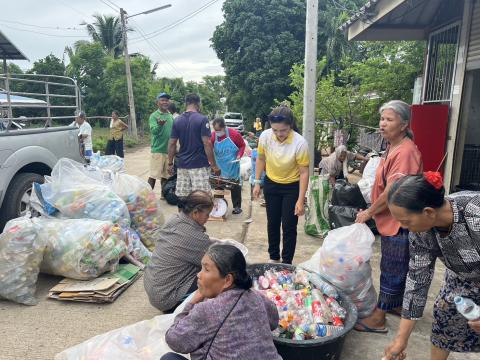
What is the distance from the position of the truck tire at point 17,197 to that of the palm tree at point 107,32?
23.0 m

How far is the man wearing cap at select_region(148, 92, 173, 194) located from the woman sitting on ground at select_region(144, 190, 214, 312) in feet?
12.4

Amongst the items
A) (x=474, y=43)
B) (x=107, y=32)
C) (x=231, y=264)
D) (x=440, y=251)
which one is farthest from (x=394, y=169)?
(x=107, y=32)

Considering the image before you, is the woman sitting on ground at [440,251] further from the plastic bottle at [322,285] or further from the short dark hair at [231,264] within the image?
the plastic bottle at [322,285]

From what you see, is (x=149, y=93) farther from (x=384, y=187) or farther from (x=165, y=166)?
(x=384, y=187)

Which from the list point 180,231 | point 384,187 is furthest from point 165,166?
point 384,187

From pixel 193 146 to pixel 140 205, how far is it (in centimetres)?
106

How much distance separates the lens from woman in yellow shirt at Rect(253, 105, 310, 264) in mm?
3455

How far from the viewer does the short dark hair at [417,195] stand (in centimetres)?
160

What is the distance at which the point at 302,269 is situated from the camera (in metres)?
3.05

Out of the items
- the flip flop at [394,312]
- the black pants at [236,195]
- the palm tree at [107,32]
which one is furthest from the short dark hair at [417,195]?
the palm tree at [107,32]

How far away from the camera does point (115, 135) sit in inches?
416

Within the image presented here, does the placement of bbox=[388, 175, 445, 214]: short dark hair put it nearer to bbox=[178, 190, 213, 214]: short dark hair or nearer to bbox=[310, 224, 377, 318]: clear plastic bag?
bbox=[310, 224, 377, 318]: clear plastic bag

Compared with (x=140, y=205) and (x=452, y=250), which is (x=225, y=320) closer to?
(x=452, y=250)

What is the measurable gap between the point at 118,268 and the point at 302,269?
176 centimetres
